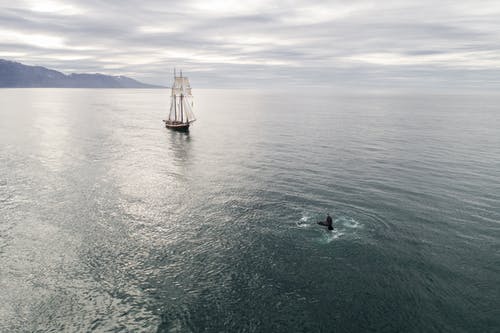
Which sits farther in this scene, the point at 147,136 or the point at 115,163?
the point at 147,136

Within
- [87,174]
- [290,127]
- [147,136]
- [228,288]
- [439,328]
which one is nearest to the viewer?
[439,328]

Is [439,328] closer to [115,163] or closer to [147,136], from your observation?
[115,163]

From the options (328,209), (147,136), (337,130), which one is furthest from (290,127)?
(328,209)

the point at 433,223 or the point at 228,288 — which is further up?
the point at 433,223

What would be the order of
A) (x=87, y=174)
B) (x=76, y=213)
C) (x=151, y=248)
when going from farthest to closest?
(x=87, y=174), (x=76, y=213), (x=151, y=248)

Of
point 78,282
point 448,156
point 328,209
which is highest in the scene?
point 448,156

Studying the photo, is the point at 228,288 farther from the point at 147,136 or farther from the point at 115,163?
the point at 147,136
